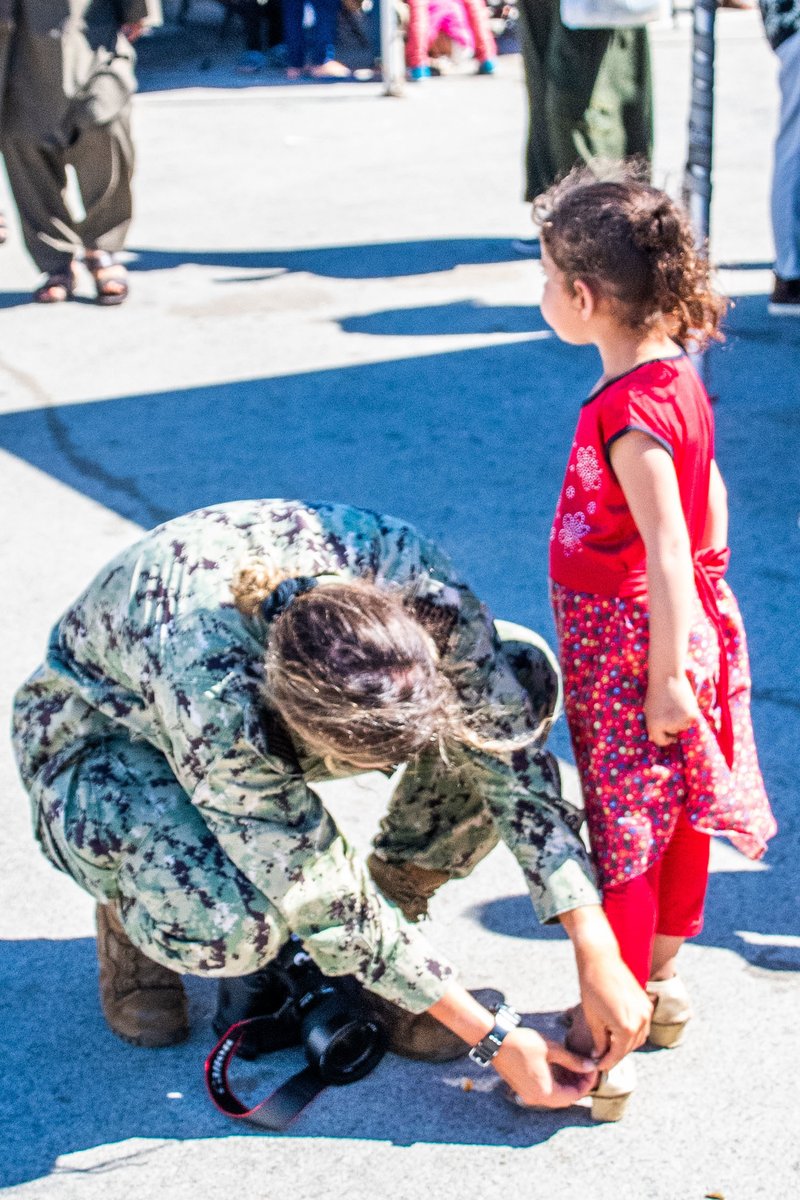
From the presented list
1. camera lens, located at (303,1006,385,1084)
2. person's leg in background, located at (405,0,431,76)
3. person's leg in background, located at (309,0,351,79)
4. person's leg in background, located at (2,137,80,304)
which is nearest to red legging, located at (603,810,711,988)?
camera lens, located at (303,1006,385,1084)

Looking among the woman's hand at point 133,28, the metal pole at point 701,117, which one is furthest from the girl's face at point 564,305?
the woman's hand at point 133,28

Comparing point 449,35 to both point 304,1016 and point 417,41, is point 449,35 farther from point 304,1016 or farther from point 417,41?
point 304,1016

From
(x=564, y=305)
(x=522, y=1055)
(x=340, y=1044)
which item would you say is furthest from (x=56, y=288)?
(x=522, y=1055)

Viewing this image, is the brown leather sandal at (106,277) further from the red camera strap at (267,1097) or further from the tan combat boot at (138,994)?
the red camera strap at (267,1097)

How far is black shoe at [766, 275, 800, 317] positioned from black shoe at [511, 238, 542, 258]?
1241 millimetres

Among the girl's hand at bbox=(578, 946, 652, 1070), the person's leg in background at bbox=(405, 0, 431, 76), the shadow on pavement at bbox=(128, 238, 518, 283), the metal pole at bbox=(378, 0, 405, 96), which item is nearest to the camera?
the girl's hand at bbox=(578, 946, 652, 1070)

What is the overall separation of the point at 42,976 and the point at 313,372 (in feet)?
9.80

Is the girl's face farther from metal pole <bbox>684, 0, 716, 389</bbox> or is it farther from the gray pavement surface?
metal pole <bbox>684, 0, 716, 389</bbox>

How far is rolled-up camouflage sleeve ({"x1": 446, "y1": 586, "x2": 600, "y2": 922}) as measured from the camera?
2.09 m

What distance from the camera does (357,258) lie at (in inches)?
252

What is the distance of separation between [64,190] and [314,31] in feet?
16.7

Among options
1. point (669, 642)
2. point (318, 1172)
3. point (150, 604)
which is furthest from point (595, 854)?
point (150, 604)

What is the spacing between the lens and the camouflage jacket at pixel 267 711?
1.99 meters

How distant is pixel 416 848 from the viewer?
2.39 meters
